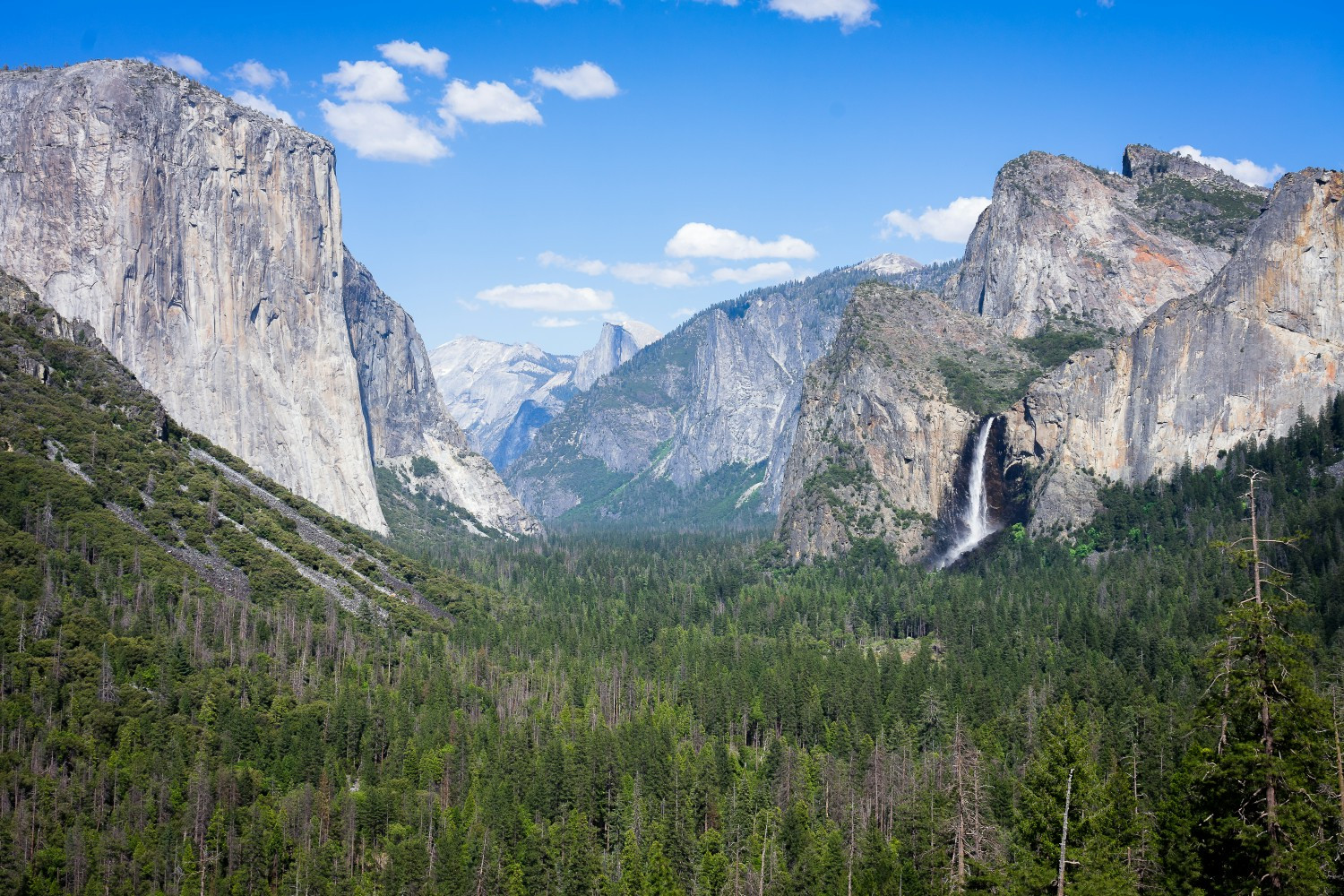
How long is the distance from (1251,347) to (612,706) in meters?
119

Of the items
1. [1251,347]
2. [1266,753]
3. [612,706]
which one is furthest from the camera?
[1251,347]

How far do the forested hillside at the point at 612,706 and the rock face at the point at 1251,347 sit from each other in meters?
9.32

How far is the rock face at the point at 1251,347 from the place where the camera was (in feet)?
591

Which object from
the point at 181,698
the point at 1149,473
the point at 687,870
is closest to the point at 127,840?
the point at 181,698

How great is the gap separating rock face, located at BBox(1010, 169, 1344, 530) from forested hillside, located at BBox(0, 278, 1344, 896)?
30.6 ft

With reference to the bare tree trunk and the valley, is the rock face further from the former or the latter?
the bare tree trunk

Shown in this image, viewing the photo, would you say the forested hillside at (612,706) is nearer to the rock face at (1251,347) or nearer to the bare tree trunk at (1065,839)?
the bare tree trunk at (1065,839)

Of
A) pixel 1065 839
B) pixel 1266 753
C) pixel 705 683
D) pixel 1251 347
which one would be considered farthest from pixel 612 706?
pixel 1251 347

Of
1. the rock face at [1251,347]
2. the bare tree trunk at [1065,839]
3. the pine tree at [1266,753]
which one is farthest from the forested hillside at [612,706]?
the rock face at [1251,347]

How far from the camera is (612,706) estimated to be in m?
121

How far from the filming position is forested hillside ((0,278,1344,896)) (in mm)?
42688

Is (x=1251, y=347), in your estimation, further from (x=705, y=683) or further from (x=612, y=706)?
(x=612, y=706)

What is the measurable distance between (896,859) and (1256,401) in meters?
134

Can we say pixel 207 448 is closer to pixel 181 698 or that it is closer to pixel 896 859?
pixel 181 698
